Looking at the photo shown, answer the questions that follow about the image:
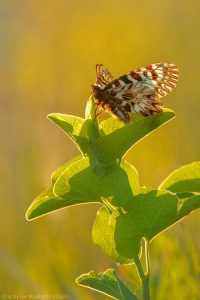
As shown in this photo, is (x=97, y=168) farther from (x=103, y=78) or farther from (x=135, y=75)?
(x=103, y=78)

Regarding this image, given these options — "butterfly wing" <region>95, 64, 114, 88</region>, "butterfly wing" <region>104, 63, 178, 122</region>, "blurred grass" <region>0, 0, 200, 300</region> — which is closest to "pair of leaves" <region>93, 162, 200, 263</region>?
"butterfly wing" <region>104, 63, 178, 122</region>

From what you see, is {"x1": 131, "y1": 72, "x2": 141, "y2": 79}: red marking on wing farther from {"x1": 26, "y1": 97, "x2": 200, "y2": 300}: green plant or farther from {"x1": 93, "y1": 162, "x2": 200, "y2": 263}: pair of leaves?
{"x1": 93, "y1": 162, "x2": 200, "y2": 263}: pair of leaves

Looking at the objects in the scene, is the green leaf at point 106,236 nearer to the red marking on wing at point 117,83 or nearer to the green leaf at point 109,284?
the green leaf at point 109,284

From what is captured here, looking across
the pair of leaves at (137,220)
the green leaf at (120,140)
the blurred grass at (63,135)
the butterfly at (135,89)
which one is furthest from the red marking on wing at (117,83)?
the blurred grass at (63,135)

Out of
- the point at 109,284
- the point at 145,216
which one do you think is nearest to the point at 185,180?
the point at 145,216

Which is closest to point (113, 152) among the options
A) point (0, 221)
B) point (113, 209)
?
point (113, 209)

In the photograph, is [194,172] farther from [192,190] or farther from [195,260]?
[195,260]
